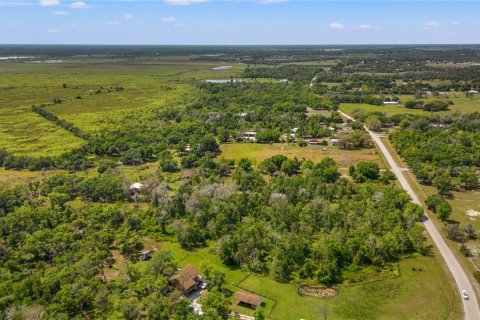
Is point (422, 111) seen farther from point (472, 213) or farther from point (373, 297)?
point (373, 297)

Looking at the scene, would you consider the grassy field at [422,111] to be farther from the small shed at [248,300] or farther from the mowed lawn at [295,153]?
the small shed at [248,300]

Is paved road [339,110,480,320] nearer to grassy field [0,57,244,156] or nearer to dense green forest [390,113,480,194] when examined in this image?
dense green forest [390,113,480,194]

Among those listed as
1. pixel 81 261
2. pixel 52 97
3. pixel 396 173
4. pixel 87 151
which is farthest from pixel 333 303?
pixel 52 97

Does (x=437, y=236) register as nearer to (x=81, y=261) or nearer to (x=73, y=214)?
(x=81, y=261)

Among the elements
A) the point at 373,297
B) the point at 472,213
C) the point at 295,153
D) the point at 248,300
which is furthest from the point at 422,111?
the point at 248,300

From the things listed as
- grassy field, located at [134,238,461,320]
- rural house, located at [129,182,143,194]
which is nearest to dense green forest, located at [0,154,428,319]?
rural house, located at [129,182,143,194]

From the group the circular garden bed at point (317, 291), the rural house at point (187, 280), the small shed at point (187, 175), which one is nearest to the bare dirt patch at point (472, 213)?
the circular garden bed at point (317, 291)

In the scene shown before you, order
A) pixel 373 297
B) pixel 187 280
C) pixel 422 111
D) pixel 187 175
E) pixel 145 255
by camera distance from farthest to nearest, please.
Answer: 1. pixel 422 111
2. pixel 187 175
3. pixel 145 255
4. pixel 187 280
5. pixel 373 297
